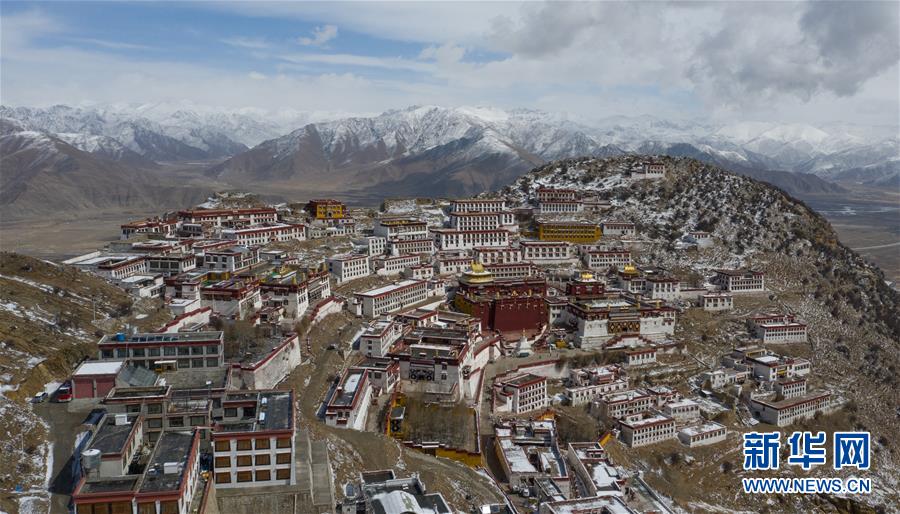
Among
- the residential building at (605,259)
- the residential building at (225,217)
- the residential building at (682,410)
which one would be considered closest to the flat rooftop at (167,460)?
the residential building at (682,410)

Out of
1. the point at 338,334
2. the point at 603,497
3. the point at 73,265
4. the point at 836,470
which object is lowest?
the point at 836,470

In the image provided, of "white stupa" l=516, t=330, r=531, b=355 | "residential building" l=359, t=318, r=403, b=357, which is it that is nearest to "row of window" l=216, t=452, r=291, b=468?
"residential building" l=359, t=318, r=403, b=357

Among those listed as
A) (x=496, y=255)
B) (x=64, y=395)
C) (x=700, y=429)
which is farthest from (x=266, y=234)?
(x=700, y=429)

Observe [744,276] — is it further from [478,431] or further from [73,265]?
[73,265]

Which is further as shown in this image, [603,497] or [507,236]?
[507,236]

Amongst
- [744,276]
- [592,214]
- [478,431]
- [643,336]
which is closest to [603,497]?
[478,431]

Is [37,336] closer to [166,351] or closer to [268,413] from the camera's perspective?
[166,351]

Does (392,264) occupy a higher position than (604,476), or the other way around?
(392,264)
